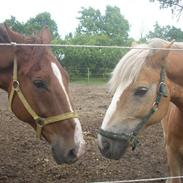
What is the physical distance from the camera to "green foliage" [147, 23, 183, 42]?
119ft

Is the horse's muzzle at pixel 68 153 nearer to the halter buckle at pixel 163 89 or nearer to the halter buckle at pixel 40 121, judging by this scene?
the halter buckle at pixel 40 121

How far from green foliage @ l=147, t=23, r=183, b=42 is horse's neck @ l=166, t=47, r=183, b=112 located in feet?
104

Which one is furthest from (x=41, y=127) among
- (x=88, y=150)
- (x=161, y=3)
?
(x=161, y=3)

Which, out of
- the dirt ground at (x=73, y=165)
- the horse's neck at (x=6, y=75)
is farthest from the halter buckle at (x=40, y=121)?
the dirt ground at (x=73, y=165)

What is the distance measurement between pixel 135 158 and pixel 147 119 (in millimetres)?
2709

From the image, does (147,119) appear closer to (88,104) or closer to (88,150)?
(88,150)

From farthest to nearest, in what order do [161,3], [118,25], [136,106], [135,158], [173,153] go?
[118,25] → [161,3] → [135,158] → [173,153] → [136,106]

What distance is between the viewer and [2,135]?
672 cm

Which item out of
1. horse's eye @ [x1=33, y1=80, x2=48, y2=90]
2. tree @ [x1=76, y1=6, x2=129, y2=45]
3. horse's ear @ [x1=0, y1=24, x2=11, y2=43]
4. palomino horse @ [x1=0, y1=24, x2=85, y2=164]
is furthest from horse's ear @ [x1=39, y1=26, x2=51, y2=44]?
tree @ [x1=76, y1=6, x2=129, y2=45]

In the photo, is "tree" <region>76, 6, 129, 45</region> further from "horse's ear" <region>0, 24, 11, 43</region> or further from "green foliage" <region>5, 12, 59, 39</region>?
"horse's ear" <region>0, 24, 11, 43</region>

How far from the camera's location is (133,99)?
118 inches

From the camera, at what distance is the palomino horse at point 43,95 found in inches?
108

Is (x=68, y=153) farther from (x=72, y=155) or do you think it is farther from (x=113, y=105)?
(x=113, y=105)

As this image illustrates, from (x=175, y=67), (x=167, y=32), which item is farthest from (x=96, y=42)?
(x=175, y=67)
